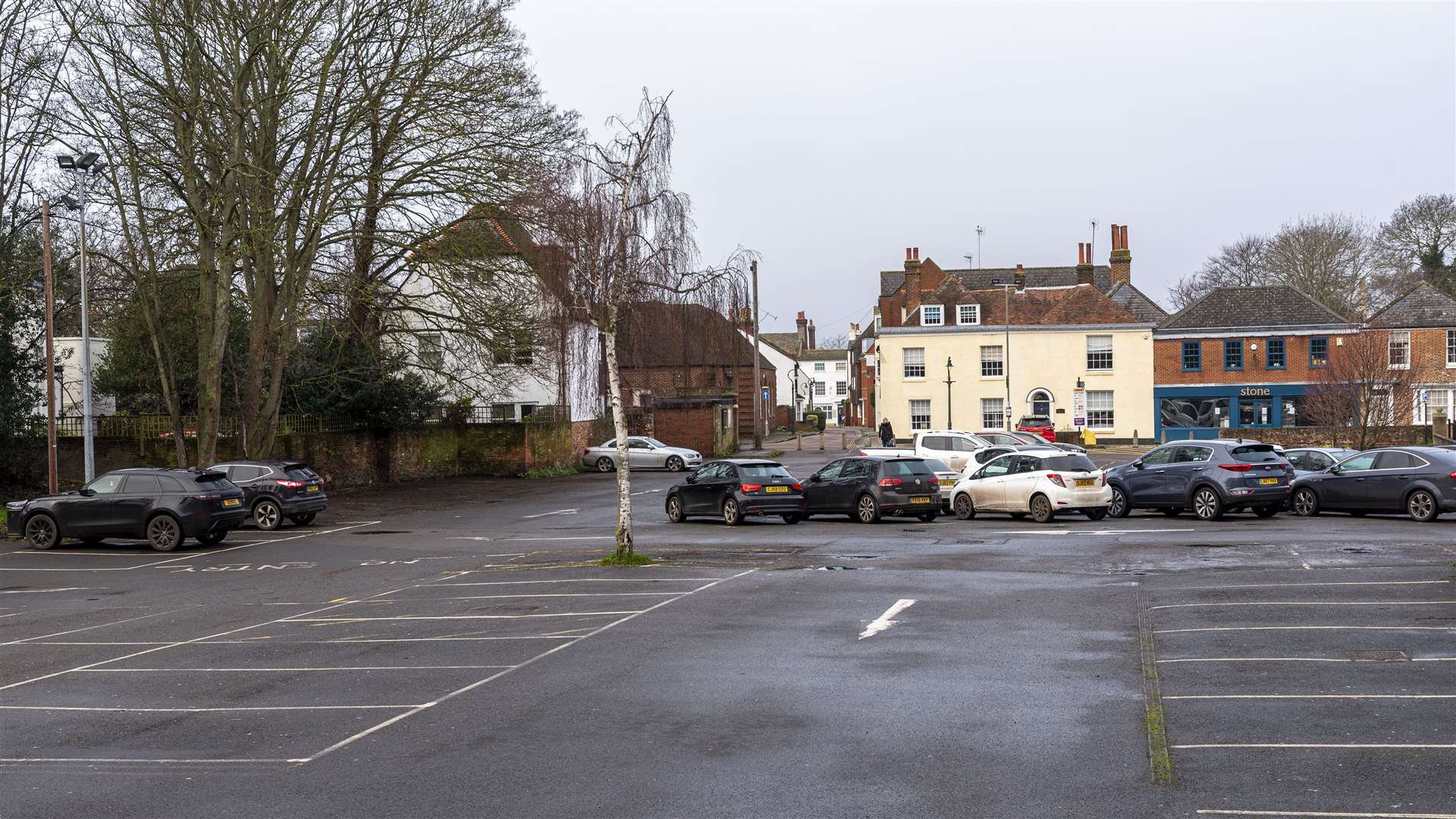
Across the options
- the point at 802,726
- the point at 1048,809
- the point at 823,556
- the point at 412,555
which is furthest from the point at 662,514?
the point at 1048,809

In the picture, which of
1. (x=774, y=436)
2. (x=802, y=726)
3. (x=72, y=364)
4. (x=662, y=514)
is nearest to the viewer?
(x=802, y=726)

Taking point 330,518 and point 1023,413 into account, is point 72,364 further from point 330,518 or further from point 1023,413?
point 1023,413

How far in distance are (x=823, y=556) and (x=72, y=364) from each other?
44.0 metres

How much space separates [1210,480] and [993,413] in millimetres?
42255

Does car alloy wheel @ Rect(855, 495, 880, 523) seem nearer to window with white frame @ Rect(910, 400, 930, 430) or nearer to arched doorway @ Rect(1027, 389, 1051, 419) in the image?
window with white frame @ Rect(910, 400, 930, 430)

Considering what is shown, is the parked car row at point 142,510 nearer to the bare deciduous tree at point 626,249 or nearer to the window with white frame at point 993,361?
the bare deciduous tree at point 626,249

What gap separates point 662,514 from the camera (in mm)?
30000

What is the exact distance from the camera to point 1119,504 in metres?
26.7

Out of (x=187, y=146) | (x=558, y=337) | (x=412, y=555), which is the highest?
(x=187, y=146)

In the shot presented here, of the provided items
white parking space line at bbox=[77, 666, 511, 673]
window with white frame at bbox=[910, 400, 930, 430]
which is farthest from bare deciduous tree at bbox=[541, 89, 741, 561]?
window with white frame at bbox=[910, 400, 930, 430]

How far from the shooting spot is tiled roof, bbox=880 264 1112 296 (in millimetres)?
88625

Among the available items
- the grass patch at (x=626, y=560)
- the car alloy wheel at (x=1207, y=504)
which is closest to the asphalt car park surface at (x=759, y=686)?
the grass patch at (x=626, y=560)

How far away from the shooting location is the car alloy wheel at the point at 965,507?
2698 centimetres

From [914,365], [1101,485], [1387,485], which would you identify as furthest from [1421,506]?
[914,365]
